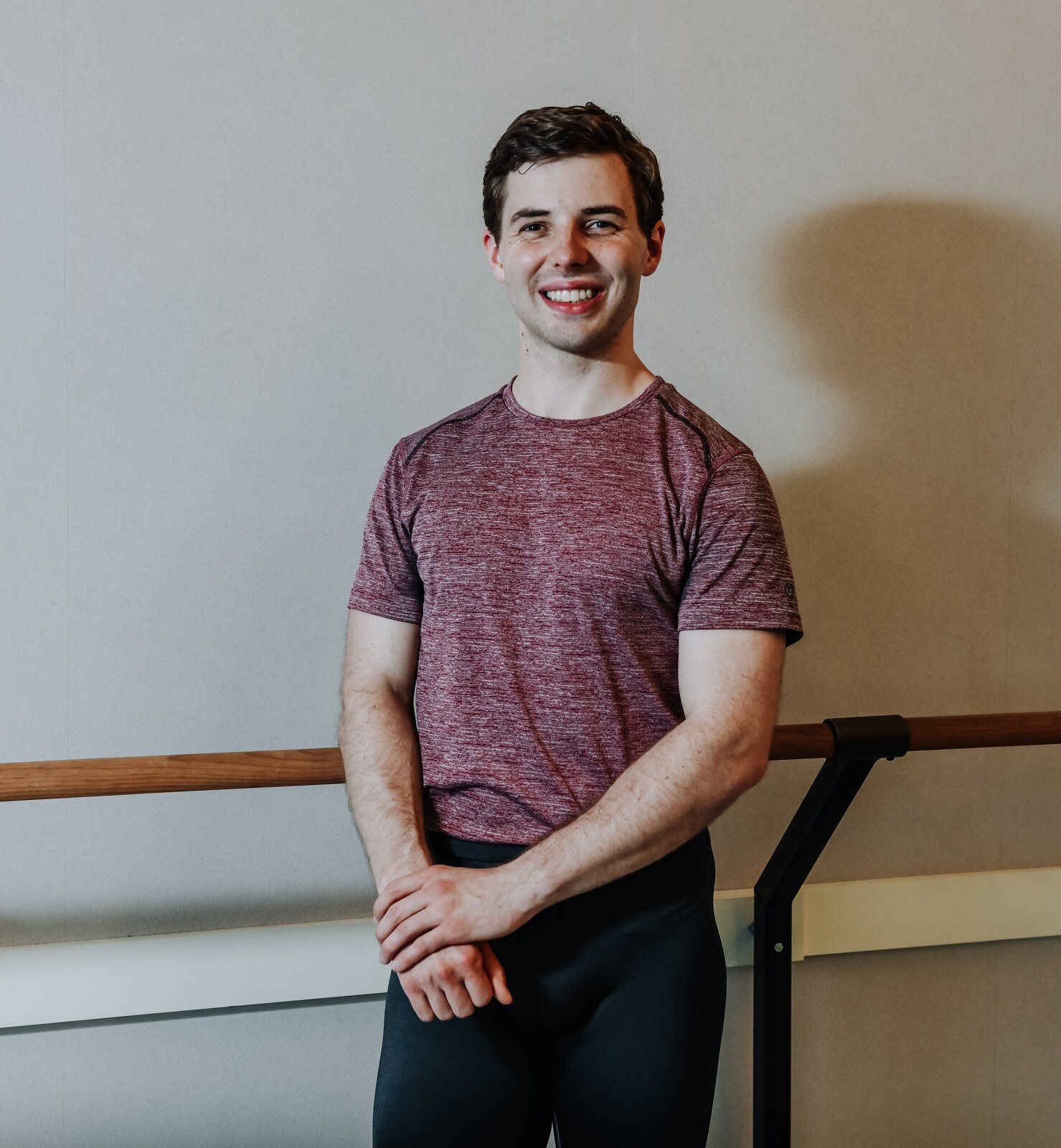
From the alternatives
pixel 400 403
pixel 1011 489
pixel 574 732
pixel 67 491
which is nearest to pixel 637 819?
pixel 574 732

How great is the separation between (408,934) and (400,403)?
904 millimetres

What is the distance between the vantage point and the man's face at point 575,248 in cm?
118

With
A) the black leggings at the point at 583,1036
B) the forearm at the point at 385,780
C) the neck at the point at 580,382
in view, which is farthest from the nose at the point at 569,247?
the black leggings at the point at 583,1036

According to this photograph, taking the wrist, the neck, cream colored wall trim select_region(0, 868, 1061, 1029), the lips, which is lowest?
cream colored wall trim select_region(0, 868, 1061, 1029)

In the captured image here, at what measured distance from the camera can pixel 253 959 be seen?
167cm

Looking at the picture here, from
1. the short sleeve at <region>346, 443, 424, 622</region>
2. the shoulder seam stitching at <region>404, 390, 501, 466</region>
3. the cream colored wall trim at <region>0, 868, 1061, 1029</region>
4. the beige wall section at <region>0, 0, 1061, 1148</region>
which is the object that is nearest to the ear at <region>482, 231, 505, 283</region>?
the shoulder seam stitching at <region>404, 390, 501, 466</region>

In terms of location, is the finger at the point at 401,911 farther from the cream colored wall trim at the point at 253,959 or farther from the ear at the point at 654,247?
the ear at the point at 654,247

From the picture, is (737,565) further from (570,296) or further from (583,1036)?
(583,1036)

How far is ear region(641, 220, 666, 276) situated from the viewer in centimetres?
126

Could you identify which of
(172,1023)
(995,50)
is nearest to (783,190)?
(995,50)

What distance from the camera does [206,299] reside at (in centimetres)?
164

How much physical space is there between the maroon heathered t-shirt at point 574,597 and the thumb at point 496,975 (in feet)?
0.39

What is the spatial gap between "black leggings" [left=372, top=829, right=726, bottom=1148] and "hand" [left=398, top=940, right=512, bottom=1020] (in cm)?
6

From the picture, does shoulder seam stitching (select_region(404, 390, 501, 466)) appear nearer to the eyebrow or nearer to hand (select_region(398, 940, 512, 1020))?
the eyebrow
